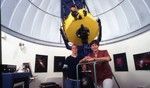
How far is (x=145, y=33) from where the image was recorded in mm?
2414

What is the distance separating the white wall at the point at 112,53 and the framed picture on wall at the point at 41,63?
76 millimetres

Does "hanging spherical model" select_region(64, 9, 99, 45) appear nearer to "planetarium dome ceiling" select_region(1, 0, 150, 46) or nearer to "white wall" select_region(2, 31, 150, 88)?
"white wall" select_region(2, 31, 150, 88)

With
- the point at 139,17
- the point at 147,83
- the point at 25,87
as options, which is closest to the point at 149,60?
the point at 147,83

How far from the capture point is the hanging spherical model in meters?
1.52

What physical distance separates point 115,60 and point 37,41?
64.5 inches

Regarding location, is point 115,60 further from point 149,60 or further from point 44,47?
point 44,47

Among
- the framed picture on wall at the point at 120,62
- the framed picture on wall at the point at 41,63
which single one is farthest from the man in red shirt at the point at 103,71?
the framed picture on wall at the point at 41,63

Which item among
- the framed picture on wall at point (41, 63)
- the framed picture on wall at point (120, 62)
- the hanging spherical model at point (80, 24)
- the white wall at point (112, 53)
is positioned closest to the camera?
the hanging spherical model at point (80, 24)

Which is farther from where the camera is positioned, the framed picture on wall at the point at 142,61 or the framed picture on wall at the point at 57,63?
the framed picture on wall at the point at 57,63

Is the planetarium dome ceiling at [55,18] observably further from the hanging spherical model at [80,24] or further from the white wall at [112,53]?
the hanging spherical model at [80,24]

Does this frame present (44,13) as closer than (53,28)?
Yes

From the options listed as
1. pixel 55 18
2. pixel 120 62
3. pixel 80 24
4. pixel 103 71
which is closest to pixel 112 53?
pixel 120 62

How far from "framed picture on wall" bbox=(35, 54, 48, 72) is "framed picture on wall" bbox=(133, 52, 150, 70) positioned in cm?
177

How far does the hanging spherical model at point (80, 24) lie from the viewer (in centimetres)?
152
